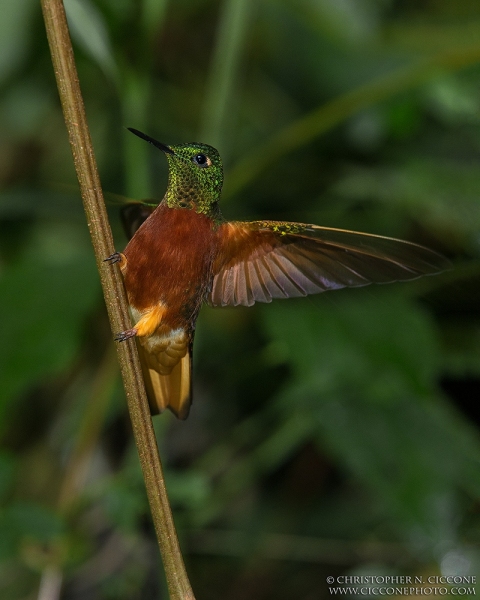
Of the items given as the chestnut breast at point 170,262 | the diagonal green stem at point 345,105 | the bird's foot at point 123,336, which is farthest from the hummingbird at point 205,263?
the diagonal green stem at point 345,105

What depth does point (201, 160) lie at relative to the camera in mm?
2070

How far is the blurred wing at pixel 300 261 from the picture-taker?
6.00ft

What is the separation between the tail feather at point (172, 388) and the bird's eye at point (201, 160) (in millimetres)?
521

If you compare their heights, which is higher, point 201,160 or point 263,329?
point 201,160

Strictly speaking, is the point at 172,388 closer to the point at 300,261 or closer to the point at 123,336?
the point at 300,261

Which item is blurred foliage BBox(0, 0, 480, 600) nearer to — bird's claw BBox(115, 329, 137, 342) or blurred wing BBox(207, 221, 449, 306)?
blurred wing BBox(207, 221, 449, 306)

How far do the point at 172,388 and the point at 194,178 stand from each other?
1.89 feet

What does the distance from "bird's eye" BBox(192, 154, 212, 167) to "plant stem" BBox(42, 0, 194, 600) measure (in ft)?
2.36

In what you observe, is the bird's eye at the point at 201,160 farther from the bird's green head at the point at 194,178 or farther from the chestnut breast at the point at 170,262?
the chestnut breast at the point at 170,262

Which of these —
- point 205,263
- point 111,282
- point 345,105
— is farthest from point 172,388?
point 345,105

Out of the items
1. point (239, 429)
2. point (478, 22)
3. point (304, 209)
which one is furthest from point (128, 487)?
point (478, 22)

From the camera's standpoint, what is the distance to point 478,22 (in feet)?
13.4

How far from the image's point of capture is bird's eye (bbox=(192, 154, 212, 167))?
2.06 meters

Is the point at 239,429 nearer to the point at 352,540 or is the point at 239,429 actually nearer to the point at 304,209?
the point at 352,540
